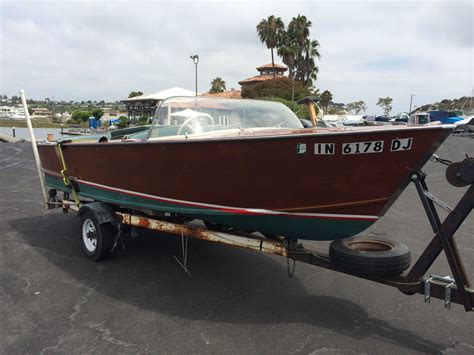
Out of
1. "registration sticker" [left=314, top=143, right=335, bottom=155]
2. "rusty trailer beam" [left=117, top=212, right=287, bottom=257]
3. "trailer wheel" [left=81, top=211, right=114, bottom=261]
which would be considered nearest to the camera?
"registration sticker" [left=314, top=143, right=335, bottom=155]

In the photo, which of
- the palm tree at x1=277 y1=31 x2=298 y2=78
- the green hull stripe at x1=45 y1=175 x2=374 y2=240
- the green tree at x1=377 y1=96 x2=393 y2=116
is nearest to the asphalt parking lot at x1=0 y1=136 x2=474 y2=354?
the green hull stripe at x1=45 y1=175 x2=374 y2=240

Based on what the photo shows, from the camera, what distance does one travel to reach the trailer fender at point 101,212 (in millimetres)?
4930

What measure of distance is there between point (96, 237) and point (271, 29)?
50.7 metres

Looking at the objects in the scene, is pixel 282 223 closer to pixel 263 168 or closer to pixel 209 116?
pixel 263 168

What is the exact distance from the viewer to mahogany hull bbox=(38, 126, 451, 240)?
3.15 metres

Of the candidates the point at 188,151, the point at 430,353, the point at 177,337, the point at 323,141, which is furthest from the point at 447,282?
the point at 188,151

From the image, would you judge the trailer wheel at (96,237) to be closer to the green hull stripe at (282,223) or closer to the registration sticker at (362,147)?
the green hull stripe at (282,223)

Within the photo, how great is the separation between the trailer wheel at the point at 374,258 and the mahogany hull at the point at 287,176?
7.9 inches

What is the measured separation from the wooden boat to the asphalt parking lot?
76 centimetres

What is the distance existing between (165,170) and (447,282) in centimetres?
275

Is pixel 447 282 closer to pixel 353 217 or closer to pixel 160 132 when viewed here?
pixel 353 217

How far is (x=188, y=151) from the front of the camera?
3.95 m

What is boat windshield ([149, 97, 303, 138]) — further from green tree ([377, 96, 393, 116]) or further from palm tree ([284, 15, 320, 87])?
green tree ([377, 96, 393, 116])

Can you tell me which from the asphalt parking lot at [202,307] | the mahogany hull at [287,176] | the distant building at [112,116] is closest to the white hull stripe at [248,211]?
the mahogany hull at [287,176]
